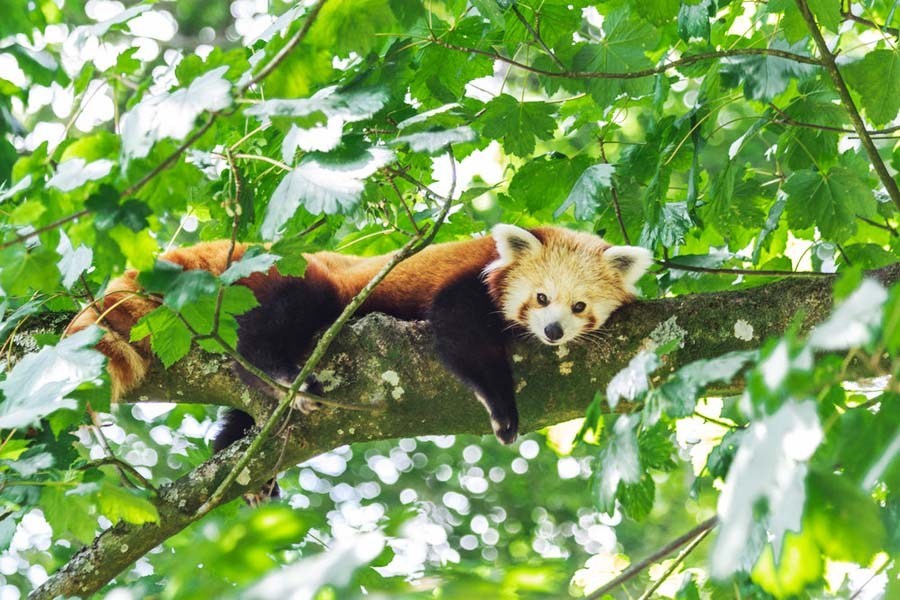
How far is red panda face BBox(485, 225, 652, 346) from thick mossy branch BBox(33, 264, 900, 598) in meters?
0.37

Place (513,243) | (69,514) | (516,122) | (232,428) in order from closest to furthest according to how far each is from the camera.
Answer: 1. (69,514)
2. (516,122)
3. (513,243)
4. (232,428)

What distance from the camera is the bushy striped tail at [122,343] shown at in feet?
12.4

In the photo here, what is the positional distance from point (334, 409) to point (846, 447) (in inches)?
92.9

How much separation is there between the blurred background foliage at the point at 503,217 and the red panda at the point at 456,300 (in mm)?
153

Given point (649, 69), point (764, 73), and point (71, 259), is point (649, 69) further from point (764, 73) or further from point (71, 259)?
point (71, 259)

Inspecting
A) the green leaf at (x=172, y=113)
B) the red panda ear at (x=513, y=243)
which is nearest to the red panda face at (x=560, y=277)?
the red panda ear at (x=513, y=243)

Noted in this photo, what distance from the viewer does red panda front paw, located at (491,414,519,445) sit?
3768 mm

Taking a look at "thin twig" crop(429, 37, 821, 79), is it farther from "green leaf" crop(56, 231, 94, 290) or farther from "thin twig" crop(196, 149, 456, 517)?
"green leaf" crop(56, 231, 94, 290)

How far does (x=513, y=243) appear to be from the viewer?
462cm

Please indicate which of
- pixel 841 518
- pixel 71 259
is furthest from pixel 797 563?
pixel 71 259

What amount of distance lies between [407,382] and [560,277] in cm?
137

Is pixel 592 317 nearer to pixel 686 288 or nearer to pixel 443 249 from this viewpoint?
pixel 686 288

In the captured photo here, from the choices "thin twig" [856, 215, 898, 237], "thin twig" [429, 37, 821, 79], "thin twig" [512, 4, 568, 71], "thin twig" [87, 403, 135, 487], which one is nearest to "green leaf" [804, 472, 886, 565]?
"thin twig" [429, 37, 821, 79]

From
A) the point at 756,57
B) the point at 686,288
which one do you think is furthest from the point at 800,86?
the point at 686,288
